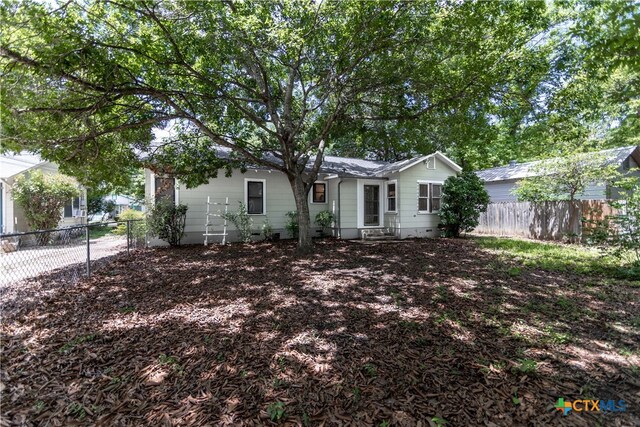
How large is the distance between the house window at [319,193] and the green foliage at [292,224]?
4.19ft

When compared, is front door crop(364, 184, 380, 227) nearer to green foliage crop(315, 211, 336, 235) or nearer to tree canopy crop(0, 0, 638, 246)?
green foliage crop(315, 211, 336, 235)

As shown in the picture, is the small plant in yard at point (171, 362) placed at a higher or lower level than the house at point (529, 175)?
lower

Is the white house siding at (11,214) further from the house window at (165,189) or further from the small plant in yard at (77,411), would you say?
the small plant in yard at (77,411)

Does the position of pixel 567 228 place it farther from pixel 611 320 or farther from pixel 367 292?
pixel 367 292

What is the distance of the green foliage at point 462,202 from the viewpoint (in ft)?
42.3

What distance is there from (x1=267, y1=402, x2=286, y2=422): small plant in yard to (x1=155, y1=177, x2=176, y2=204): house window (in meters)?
9.90

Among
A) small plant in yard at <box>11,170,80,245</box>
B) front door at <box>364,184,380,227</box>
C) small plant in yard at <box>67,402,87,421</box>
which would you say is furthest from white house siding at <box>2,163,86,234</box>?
front door at <box>364,184,380,227</box>

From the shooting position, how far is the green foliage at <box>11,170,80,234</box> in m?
11.4

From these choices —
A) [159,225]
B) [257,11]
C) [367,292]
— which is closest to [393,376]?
[367,292]

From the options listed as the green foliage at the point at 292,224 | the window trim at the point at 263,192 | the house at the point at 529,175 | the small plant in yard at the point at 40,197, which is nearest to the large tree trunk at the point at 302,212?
the green foliage at the point at 292,224

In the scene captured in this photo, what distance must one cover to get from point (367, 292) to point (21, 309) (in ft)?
17.3

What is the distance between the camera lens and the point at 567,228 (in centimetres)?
1169

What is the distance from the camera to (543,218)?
12.6 metres

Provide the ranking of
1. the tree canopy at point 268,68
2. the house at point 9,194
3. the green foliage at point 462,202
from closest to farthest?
the tree canopy at point 268,68, the house at point 9,194, the green foliage at point 462,202
